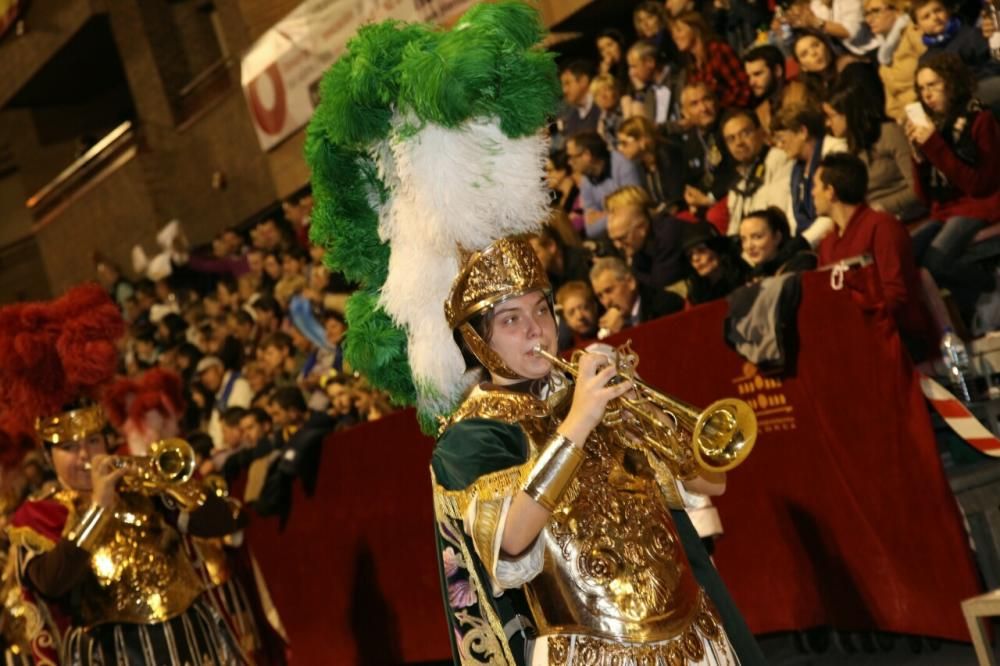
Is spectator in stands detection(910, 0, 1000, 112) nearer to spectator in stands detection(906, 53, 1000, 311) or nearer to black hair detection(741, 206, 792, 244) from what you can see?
spectator in stands detection(906, 53, 1000, 311)

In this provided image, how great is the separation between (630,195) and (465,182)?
438cm

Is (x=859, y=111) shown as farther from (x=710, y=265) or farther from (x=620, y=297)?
(x=620, y=297)

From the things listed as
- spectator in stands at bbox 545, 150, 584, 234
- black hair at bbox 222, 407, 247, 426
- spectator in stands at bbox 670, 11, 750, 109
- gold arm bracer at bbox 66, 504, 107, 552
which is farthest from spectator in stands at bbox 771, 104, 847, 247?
black hair at bbox 222, 407, 247, 426

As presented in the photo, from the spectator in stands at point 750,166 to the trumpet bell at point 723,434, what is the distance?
14.6 feet

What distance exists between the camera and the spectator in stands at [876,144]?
273 inches

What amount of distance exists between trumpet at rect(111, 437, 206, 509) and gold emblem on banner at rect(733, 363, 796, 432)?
2.60 meters

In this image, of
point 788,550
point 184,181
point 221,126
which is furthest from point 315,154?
point 184,181

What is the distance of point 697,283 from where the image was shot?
715 cm

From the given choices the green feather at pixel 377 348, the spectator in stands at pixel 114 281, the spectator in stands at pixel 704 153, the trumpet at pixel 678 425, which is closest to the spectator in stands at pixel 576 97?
the spectator in stands at pixel 704 153

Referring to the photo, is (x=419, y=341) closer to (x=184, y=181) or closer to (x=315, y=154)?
(x=315, y=154)

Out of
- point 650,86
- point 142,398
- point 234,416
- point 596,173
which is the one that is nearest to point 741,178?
point 596,173

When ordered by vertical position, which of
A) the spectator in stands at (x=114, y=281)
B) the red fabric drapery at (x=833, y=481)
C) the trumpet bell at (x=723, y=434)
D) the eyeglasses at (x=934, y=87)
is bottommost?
the red fabric drapery at (x=833, y=481)

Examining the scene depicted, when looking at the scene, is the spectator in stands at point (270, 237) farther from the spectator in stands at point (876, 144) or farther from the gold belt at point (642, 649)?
the gold belt at point (642, 649)

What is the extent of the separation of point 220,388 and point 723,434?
10583mm
